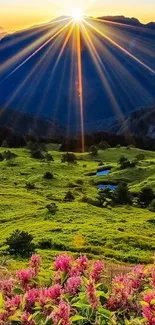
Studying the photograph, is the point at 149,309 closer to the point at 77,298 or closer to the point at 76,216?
the point at 77,298

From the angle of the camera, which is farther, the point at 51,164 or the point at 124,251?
the point at 51,164

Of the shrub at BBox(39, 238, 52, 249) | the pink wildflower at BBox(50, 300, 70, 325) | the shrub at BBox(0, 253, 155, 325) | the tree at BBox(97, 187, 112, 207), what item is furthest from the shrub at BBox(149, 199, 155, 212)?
the pink wildflower at BBox(50, 300, 70, 325)

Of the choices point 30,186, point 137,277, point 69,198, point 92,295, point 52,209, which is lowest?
point 30,186

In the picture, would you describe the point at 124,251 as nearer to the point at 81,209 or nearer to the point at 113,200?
the point at 81,209

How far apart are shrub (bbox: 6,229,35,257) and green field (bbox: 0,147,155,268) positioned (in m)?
0.48

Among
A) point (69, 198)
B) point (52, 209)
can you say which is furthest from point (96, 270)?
point (69, 198)

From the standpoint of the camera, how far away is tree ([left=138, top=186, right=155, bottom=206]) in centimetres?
4195

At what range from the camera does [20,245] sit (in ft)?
73.2

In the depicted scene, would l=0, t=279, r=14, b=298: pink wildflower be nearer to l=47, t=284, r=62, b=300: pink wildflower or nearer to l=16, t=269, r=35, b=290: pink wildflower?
l=16, t=269, r=35, b=290: pink wildflower

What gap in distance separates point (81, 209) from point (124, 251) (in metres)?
9.99

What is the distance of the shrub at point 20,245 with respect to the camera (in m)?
22.1

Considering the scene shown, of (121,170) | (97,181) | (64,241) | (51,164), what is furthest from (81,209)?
(51,164)

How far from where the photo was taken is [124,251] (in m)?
24.8

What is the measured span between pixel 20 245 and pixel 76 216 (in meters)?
9.91
